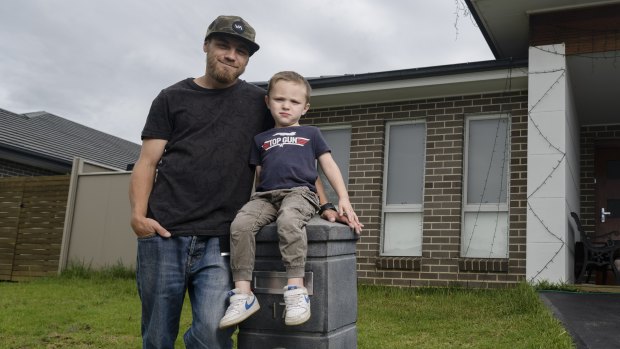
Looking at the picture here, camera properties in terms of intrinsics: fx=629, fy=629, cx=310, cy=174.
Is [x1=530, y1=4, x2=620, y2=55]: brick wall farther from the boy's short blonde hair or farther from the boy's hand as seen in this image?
the boy's hand

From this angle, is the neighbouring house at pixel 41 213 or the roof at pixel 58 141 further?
the roof at pixel 58 141

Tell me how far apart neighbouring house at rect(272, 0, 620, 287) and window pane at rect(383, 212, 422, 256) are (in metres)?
0.02

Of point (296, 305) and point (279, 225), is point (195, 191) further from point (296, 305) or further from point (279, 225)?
point (296, 305)

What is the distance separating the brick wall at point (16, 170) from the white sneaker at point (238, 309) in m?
14.4

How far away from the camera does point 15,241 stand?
487 inches

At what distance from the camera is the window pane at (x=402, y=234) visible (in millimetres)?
9312

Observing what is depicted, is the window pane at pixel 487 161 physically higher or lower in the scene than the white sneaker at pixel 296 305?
higher

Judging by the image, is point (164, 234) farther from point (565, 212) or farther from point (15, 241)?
point (15, 241)

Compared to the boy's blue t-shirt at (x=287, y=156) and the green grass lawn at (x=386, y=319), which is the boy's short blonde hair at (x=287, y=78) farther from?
the green grass lawn at (x=386, y=319)

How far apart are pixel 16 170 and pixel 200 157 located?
47.6 feet

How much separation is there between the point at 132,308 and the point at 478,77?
5.46 m

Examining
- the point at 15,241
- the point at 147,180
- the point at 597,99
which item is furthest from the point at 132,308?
the point at 597,99

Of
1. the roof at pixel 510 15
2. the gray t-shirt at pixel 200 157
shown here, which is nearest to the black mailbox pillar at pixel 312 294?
the gray t-shirt at pixel 200 157

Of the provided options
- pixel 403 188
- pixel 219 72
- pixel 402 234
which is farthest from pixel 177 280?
pixel 403 188
